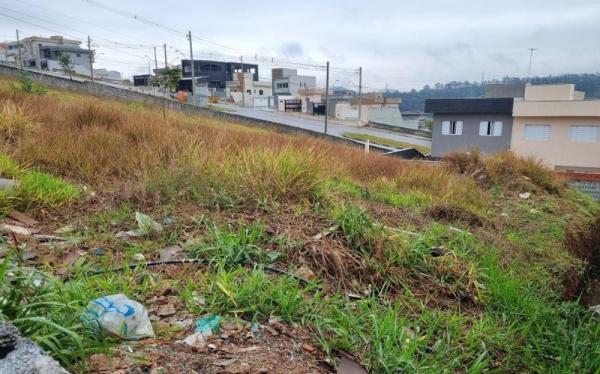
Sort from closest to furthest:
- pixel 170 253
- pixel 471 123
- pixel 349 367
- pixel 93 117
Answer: pixel 349 367 < pixel 170 253 < pixel 93 117 < pixel 471 123

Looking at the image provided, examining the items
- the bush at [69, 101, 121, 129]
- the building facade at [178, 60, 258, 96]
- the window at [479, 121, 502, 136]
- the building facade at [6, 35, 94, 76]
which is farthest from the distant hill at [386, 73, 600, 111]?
the building facade at [6, 35, 94, 76]

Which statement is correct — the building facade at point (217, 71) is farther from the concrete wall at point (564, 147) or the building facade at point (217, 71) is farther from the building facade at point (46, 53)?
the concrete wall at point (564, 147)

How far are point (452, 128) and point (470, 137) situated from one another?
129 cm

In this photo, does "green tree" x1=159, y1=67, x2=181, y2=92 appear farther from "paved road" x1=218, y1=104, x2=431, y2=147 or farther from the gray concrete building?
the gray concrete building

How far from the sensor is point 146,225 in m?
3.13

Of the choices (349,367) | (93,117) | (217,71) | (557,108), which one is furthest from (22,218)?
(217,71)

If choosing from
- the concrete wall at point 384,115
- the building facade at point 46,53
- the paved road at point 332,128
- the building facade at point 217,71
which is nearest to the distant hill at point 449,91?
the concrete wall at point 384,115

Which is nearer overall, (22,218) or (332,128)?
(22,218)

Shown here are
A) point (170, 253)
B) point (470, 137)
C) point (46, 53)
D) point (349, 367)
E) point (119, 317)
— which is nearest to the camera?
point (119, 317)

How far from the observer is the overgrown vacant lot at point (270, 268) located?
1867 millimetres

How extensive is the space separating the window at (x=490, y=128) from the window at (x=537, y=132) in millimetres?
1667

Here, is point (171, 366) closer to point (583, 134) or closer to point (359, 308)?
point (359, 308)

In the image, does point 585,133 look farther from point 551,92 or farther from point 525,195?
point 525,195

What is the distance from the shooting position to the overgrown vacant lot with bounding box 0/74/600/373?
6.13 ft
